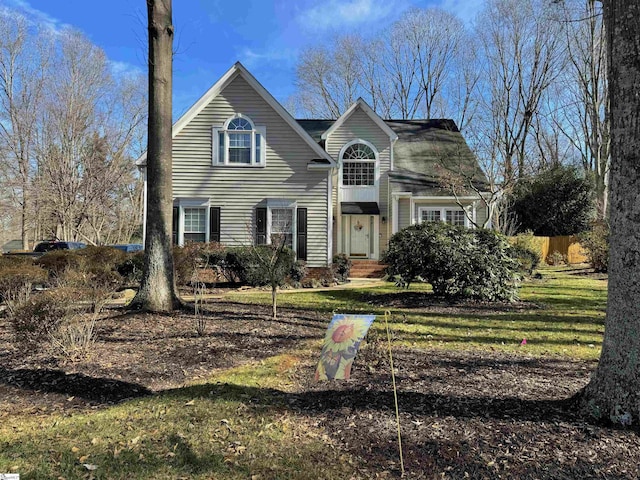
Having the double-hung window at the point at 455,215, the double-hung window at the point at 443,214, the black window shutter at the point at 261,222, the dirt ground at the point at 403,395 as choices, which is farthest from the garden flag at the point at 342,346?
the double-hung window at the point at 455,215

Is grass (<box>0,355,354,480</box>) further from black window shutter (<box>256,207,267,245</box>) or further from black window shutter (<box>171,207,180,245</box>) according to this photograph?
black window shutter (<box>171,207,180,245</box>)

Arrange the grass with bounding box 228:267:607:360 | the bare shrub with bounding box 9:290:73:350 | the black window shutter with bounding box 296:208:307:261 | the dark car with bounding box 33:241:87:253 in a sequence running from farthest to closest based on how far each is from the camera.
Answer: the dark car with bounding box 33:241:87:253 → the black window shutter with bounding box 296:208:307:261 → the grass with bounding box 228:267:607:360 → the bare shrub with bounding box 9:290:73:350

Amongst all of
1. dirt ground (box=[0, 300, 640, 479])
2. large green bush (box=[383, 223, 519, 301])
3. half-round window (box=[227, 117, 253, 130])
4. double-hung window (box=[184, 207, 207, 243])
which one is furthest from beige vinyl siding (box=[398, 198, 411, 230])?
dirt ground (box=[0, 300, 640, 479])

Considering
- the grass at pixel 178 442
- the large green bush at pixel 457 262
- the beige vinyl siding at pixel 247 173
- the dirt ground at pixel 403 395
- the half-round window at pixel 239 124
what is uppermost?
the half-round window at pixel 239 124

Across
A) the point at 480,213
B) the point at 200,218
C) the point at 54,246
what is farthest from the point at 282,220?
the point at 54,246

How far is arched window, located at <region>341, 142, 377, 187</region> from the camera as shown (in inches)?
709

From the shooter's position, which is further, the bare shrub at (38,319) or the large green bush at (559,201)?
the large green bush at (559,201)

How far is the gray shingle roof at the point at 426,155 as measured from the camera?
1788 centimetres

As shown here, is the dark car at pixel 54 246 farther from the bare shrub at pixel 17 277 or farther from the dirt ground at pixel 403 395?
the dirt ground at pixel 403 395

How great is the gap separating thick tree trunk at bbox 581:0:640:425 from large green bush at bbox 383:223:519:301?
591cm

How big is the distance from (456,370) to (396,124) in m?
19.0

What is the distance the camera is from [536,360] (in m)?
5.20

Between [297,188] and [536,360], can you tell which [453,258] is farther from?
[297,188]

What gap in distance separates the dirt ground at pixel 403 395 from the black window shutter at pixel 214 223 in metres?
8.89
